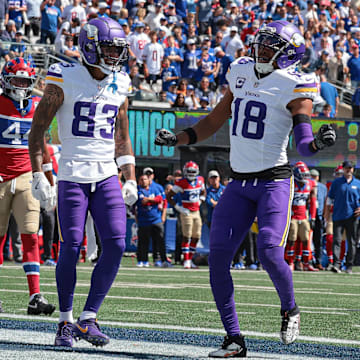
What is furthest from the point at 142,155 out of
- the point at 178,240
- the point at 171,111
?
the point at 178,240

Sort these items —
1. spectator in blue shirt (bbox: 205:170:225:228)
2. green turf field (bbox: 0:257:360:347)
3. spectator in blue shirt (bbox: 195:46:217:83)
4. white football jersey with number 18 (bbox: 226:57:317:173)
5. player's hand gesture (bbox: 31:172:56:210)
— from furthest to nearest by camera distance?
spectator in blue shirt (bbox: 195:46:217:83) < spectator in blue shirt (bbox: 205:170:225:228) < green turf field (bbox: 0:257:360:347) < player's hand gesture (bbox: 31:172:56:210) < white football jersey with number 18 (bbox: 226:57:317:173)

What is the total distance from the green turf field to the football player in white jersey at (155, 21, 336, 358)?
0.88 metres

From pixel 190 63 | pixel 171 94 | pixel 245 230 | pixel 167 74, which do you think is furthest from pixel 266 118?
pixel 190 63

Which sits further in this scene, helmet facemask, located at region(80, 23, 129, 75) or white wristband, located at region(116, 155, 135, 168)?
white wristband, located at region(116, 155, 135, 168)

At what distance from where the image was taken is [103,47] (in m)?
5.22

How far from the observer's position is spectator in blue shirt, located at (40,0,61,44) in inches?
709

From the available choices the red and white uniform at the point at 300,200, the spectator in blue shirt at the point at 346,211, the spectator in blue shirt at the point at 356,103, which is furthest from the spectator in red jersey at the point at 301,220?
the spectator in blue shirt at the point at 356,103

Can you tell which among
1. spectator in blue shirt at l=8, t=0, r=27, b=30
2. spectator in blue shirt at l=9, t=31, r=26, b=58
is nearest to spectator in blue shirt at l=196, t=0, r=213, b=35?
spectator in blue shirt at l=8, t=0, r=27, b=30

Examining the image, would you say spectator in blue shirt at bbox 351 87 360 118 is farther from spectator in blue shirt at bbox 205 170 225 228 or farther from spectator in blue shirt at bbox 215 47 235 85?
spectator in blue shirt at bbox 205 170 225 228

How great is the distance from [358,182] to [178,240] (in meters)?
3.13

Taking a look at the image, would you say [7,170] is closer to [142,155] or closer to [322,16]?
[142,155]

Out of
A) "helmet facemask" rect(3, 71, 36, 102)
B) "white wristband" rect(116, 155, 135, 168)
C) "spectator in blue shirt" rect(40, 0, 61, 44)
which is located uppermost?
"spectator in blue shirt" rect(40, 0, 61, 44)

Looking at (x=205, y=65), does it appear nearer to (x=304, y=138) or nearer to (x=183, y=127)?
(x=183, y=127)

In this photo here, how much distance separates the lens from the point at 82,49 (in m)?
5.26
